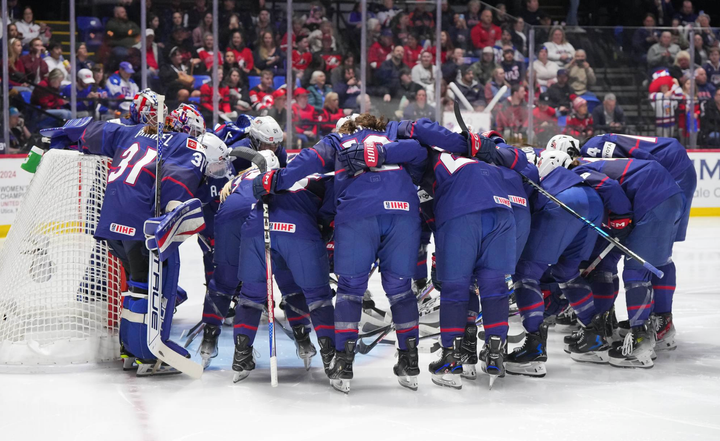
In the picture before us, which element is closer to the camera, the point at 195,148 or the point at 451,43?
the point at 195,148

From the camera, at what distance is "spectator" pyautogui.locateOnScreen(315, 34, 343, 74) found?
30.7 ft

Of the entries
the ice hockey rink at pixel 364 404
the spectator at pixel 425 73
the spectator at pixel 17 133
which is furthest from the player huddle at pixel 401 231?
the spectator at pixel 425 73

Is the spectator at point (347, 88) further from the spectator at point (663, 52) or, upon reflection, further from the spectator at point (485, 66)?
the spectator at point (663, 52)

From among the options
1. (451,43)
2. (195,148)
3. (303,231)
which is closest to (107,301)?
(195,148)

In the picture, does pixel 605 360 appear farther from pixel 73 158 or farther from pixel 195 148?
pixel 73 158

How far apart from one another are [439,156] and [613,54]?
655 cm

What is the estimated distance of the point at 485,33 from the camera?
32.5 feet

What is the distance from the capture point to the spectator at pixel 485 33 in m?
9.83

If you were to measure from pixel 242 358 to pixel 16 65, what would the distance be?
18.7 feet

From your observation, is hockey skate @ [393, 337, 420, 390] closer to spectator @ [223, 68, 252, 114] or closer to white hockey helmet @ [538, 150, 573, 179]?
white hockey helmet @ [538, 150, 573, 179]

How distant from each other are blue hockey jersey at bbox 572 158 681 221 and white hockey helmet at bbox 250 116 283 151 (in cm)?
163

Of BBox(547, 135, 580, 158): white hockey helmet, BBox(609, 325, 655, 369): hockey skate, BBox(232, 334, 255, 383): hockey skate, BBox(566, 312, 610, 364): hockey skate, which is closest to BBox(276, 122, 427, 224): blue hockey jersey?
BBox(232, 334, 255, 383): hockey skate

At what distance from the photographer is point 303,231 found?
3.92m

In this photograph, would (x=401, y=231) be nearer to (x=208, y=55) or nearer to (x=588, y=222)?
(x=588, y=222)
